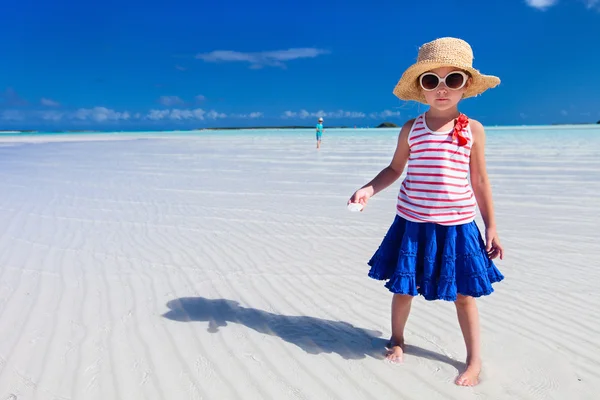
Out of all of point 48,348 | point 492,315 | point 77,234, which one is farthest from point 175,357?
point 77,234

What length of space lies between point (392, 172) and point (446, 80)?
0.58 m

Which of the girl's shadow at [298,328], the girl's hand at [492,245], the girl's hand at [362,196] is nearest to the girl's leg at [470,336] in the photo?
the girl's shadow at [298,328]

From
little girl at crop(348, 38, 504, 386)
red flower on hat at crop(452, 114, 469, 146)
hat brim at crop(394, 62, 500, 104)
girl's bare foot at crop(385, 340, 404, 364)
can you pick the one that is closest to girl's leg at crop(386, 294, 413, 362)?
girl's bare foot at crop(385, 340, 404, 364)

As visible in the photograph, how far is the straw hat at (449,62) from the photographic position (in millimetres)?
2283

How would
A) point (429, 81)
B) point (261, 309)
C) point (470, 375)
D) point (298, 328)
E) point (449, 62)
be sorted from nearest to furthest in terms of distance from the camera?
point (449, 62) < point (429, 81) < point (470, 375) < point (298, 328) < point (261, 309)

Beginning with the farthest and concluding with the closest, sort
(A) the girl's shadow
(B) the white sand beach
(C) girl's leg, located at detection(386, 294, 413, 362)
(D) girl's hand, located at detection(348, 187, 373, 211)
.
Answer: (A) the girl's shadow → (C) girl's leg, located at detection(386, 294, 413, 362) → (B) the white sand beach → (D) girl's hand, located at detection(348, 187, 373, 211)

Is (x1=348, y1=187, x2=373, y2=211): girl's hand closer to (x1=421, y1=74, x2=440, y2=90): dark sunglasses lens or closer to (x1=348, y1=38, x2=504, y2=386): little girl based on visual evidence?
(x1=348, y1=38, x2=504, y2=386): little girl

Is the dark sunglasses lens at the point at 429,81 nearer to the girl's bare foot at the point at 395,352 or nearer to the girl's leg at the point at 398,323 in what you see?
the girl's leg at the point at 398,323

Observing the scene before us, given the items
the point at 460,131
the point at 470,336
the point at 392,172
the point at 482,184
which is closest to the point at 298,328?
the point at 470,336

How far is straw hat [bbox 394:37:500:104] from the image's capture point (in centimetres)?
228

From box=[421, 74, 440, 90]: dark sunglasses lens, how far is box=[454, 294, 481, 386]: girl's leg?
42.6 inches

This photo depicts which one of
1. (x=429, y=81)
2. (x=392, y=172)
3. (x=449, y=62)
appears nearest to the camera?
(x=449, y=62)

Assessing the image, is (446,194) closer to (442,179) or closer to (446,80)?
(442,179)

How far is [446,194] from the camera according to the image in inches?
93.4
